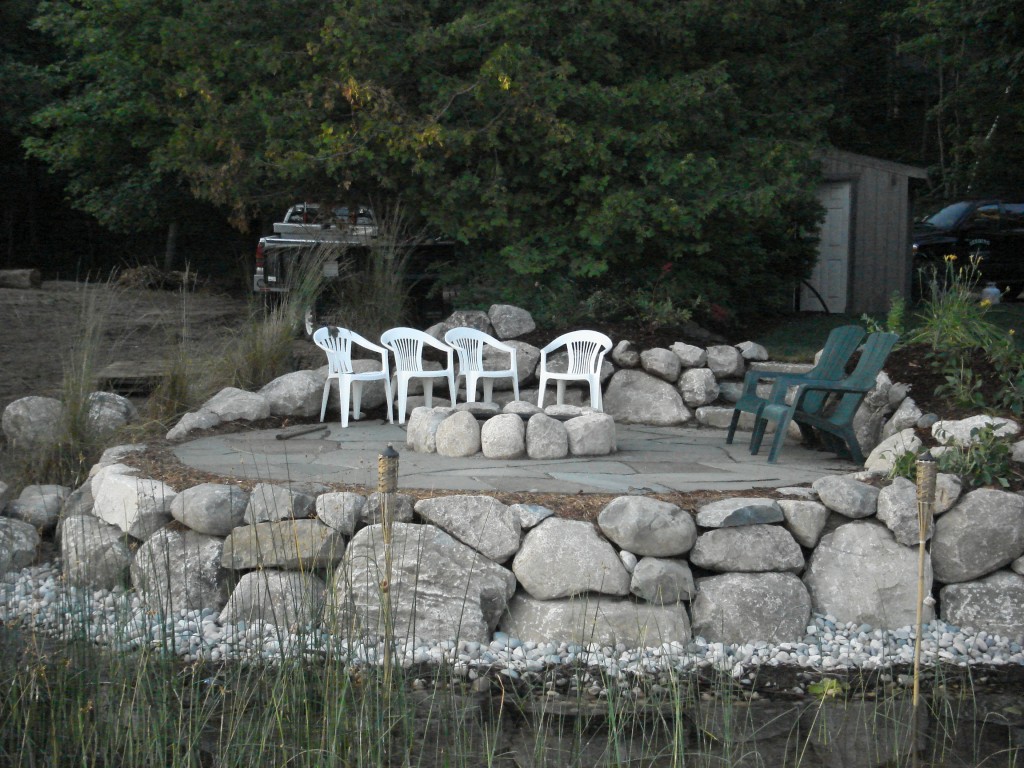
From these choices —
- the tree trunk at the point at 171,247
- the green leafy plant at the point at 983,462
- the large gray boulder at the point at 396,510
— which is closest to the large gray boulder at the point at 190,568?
the large gray boulder at the point at 396,510

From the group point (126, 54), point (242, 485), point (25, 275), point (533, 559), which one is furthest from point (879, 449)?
point (25, 275)

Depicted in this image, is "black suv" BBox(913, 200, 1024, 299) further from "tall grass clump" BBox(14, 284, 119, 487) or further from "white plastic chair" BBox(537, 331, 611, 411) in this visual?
"tall grass clump" BBox(14, 284, 119, 487)

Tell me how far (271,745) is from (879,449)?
3586mm

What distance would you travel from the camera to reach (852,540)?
4543mm

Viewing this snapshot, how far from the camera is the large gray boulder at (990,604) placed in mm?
4414

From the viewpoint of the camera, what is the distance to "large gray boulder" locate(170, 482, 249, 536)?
15.3 feet

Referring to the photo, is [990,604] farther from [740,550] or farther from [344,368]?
[344,368]

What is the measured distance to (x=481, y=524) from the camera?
4434mm

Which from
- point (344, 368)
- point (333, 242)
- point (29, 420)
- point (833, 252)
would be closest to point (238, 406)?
point (344, 368)

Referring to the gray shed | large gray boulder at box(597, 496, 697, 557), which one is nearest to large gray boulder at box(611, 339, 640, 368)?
large gray boulder at box(597, 496, 697, 557)

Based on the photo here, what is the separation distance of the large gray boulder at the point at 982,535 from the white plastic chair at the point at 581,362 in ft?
9.60

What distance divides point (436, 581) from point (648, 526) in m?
0.86

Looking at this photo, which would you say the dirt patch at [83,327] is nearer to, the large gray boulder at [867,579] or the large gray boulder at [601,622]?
the large gray boulder at [601,622]

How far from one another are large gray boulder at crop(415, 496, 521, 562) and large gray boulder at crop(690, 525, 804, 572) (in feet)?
2.42
